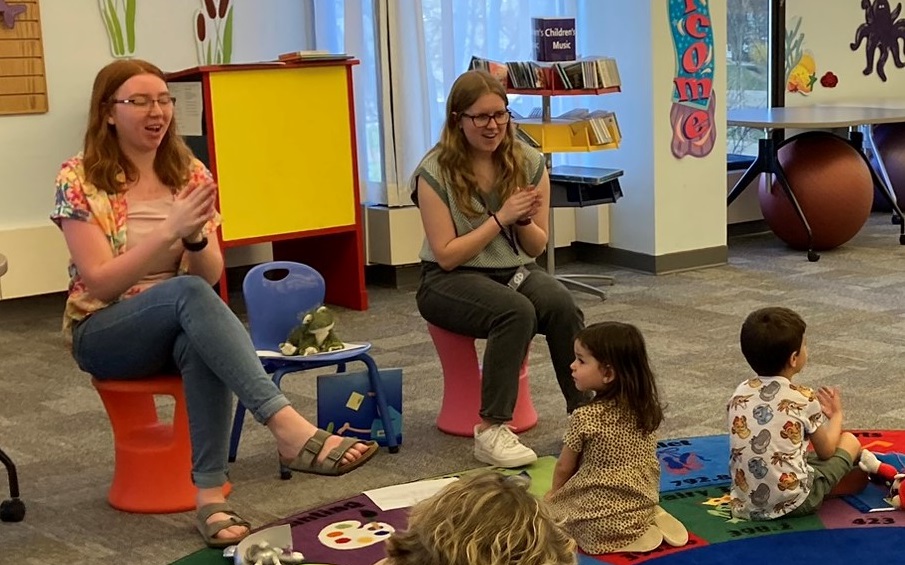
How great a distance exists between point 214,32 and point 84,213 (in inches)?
111

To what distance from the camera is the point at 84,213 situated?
110 inches

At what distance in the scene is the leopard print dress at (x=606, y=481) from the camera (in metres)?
2.56

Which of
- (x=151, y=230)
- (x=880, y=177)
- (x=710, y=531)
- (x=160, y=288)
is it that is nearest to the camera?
(x=710, y=531)

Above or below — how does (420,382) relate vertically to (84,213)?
below

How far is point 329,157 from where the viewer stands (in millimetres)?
5133

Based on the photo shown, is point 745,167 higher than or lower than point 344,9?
lower

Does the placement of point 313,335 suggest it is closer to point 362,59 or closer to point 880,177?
point 362,59

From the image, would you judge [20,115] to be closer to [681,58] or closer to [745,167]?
[681,58]

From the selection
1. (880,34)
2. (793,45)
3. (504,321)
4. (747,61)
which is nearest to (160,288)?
(504,321)

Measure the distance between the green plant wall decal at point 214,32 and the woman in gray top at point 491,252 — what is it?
91.8 inches

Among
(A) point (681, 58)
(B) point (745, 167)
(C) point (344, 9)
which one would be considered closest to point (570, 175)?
(A) point (681, 58)

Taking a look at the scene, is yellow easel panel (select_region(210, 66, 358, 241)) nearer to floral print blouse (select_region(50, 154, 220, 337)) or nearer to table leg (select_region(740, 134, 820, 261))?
floral print blouse (select_region(50, 154, 220, 337))

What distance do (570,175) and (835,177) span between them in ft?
5.12

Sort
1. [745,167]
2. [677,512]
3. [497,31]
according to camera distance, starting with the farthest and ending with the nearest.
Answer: [745,167], [497,31], [677,512]
